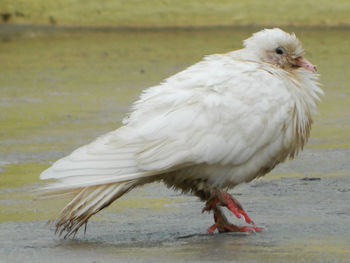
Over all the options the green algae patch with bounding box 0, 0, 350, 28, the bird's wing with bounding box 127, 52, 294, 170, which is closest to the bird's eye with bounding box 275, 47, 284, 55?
the bird's wing with bounding box 127, 52, 294, 170

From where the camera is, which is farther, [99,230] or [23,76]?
[23,76]

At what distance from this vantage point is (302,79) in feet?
21.5

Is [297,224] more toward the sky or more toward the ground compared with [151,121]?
more toward the ground

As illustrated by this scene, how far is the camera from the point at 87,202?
18.8 feet

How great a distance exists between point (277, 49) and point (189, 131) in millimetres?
1153

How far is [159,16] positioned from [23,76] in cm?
608

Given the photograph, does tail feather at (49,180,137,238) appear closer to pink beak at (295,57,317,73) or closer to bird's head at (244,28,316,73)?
bird's head at (244,28,316,73)

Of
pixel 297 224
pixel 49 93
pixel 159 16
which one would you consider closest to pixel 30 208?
pixel 297 224

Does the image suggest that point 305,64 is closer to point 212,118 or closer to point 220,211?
point 212,118

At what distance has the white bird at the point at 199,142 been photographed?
5.74 meters

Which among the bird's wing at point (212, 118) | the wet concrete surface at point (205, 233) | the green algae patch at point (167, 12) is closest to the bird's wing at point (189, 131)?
the bird's wing at point (212, 118)

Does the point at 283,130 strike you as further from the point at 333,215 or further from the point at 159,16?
the point at 159,16

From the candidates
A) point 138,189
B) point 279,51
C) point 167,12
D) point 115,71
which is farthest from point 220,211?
point 167,12

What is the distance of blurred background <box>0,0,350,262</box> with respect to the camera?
276 inches
